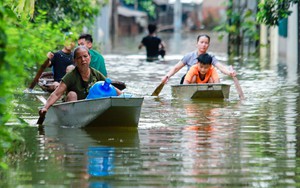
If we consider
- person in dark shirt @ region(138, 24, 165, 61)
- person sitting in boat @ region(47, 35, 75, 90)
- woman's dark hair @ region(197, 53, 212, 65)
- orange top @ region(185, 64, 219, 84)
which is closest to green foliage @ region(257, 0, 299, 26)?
orange top @ region(185, 64, 219, 84)

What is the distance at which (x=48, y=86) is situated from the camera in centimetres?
2055

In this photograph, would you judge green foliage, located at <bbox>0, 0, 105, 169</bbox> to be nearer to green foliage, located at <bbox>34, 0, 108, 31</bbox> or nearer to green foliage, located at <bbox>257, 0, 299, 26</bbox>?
green foliage, located at <bbox>257, 0, 299, 26</bbox>

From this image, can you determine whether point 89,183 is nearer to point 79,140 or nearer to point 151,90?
point 79,140

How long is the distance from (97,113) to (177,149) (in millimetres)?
2151

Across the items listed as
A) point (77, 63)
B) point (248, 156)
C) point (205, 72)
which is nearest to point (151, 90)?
point (205, 72)

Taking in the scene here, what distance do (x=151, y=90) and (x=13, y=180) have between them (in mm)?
13176

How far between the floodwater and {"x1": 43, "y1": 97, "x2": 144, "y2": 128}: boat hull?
0.60 feet

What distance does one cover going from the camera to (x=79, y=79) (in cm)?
1527

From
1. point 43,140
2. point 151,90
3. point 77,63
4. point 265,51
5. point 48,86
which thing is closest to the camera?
point 43,140

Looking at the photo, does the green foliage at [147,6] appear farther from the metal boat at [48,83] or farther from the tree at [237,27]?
the metal boat at [48,83]

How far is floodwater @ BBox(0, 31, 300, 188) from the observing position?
10.4 meters

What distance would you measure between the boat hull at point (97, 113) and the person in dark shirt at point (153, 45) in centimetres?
2280

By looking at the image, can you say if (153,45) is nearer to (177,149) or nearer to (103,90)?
(103,90)

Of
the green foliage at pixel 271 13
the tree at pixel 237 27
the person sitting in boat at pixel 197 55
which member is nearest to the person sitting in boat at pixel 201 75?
the person sitting in boat at pixel 197 55
